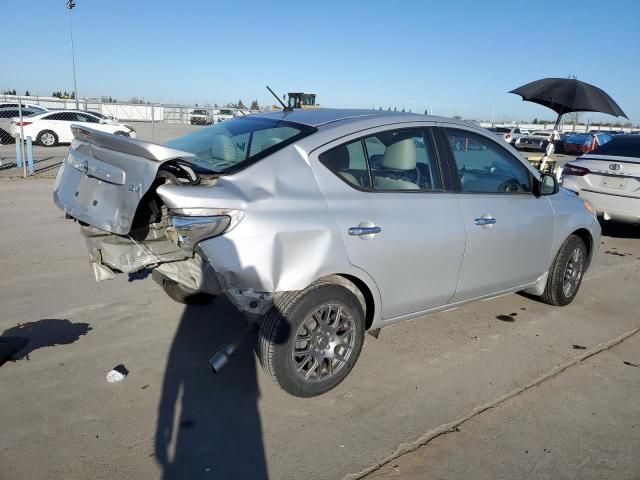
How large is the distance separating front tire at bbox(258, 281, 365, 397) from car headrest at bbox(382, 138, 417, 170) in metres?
0.99

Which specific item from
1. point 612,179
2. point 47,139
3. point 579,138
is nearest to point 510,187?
point 612,179

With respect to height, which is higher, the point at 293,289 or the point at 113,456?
the point at 293,289

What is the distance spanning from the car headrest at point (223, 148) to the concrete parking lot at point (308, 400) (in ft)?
4.68

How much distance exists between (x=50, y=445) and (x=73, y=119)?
19.0 meters

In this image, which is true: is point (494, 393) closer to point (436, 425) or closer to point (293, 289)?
point (436, 425)

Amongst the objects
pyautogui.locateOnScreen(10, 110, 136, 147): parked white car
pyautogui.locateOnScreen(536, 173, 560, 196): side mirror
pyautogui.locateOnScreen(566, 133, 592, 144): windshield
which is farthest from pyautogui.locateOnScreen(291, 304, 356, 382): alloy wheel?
pyautogui.locateOnScreen(566, 133, 592, 144): windshield

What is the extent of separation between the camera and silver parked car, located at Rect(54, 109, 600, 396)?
2855mm

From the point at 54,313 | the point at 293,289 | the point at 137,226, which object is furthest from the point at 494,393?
the point at 54,313

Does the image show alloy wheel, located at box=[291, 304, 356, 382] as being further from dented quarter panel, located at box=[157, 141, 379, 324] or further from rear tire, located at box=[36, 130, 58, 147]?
rear tire, located at box=[36, 130, 58, 147]

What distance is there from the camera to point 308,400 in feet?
10.7

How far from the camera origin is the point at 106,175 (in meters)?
3.06

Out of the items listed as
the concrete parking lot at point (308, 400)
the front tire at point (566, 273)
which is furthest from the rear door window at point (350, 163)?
the front tire at point (566, 273)

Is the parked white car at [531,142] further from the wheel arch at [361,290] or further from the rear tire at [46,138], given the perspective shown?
the wheel arch at [361,290]

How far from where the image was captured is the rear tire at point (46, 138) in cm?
1867
